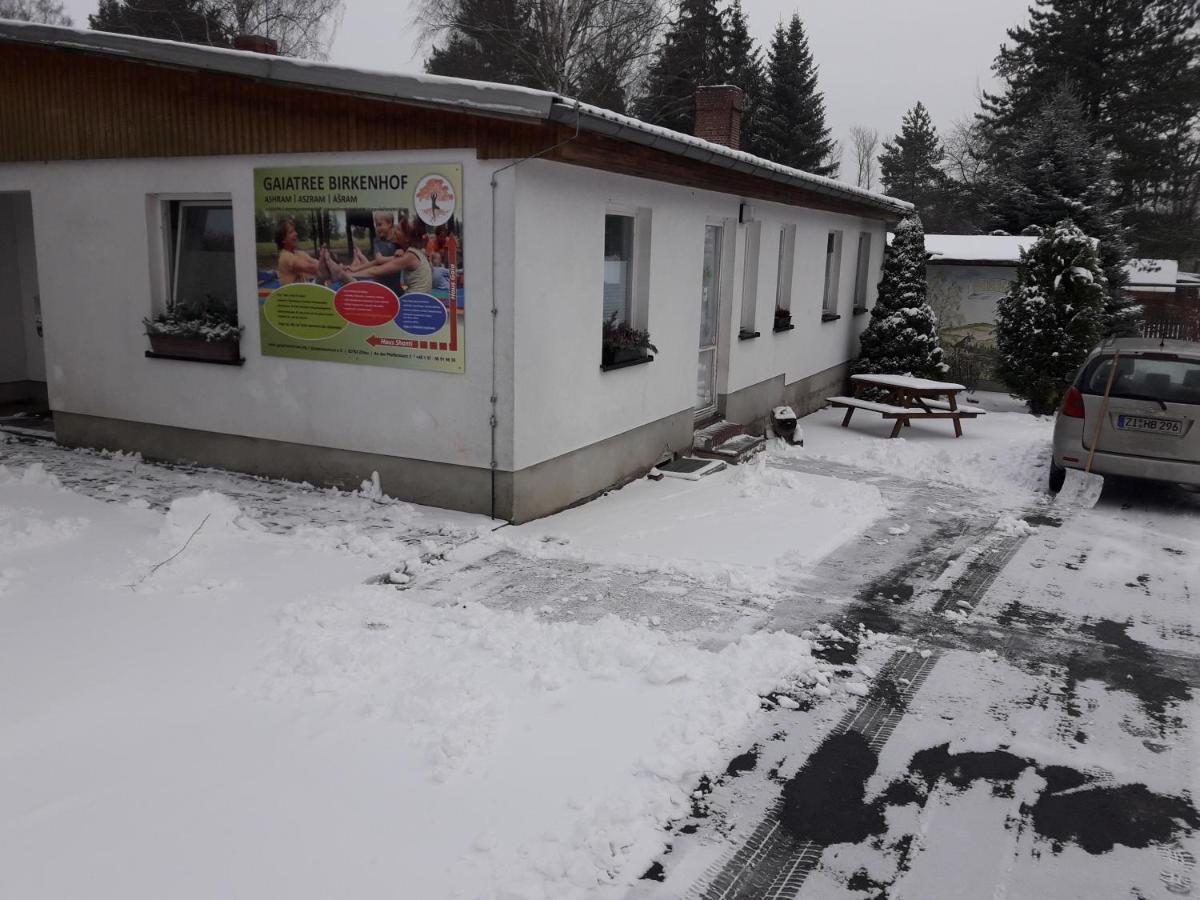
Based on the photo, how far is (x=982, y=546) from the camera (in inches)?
301

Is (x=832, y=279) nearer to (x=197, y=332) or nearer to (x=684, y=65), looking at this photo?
(x=197, y=332)

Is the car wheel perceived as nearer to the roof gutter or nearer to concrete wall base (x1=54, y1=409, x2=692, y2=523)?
concrete wall base (x1=54, y1=409, x2=692, y2=523)

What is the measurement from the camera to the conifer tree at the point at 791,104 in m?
35.2

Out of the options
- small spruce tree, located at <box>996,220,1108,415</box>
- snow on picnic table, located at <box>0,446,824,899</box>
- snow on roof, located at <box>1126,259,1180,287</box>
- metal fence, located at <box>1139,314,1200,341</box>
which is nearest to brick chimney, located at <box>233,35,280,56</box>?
snow on picnic table, located at <box>0,446,824,899</box>

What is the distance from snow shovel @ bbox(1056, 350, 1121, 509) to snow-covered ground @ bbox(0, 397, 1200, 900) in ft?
1.96

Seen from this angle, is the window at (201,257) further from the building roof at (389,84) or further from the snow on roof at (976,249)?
the snow on roof at (976,249)

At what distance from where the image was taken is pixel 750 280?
1195 cm

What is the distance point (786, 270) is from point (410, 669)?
9.99m

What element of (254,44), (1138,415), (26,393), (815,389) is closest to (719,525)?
(1138,415)

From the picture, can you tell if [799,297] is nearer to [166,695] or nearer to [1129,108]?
[166,695]

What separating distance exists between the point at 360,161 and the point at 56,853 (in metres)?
5.69

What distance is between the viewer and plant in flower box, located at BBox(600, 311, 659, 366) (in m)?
8.53

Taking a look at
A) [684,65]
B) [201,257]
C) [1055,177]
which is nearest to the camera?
[201,257]

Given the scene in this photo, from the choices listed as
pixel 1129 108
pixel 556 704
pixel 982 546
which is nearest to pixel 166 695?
pixel 556 704
